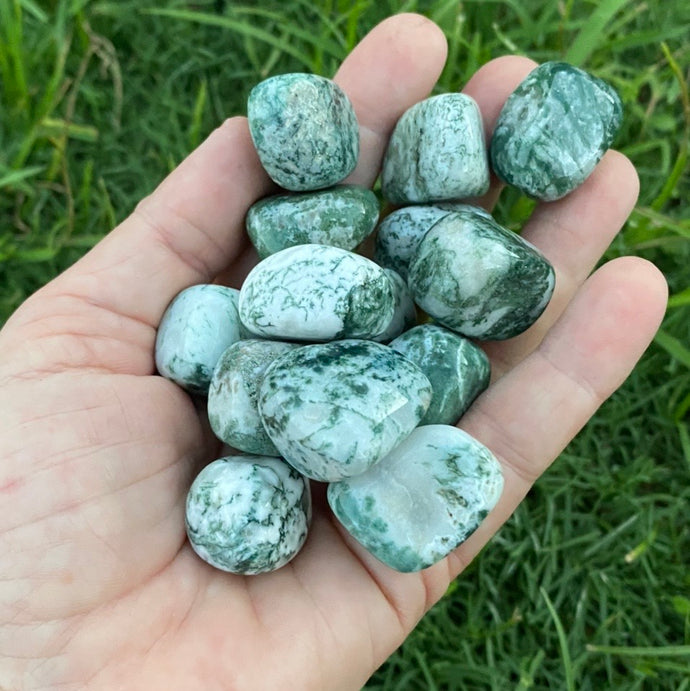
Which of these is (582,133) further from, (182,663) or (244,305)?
(182,663)

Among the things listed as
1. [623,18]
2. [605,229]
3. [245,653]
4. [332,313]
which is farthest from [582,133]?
[245,653]

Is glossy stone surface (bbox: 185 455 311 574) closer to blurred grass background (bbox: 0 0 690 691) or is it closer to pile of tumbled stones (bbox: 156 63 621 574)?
pile of tumbled stones (bbox: 156 63 621 574)

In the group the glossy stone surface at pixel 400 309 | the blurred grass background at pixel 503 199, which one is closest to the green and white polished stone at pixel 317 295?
the glossy stone surface at pixel 400 309

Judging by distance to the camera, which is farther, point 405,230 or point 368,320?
point 405,230

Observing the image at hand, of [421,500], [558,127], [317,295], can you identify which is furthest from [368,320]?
[558,127]

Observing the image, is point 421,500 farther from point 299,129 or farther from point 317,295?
A: point 299,129

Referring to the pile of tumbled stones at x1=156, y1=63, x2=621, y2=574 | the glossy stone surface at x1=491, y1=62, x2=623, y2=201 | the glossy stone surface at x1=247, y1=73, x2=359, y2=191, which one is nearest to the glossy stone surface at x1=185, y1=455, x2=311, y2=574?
the pile of tumbled stones at x1=156, y1=63, x2=621, y2=574
